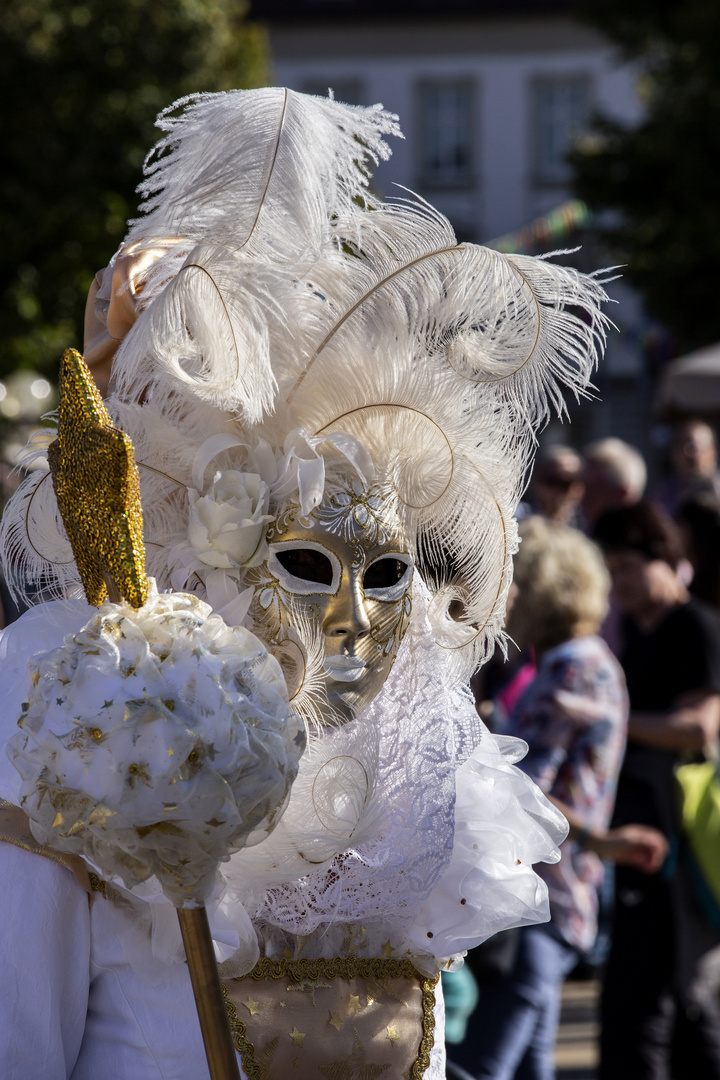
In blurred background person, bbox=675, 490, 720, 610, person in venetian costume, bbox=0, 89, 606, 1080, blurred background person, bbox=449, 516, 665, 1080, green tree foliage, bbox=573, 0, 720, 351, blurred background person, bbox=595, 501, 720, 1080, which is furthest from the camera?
green tree foliage, bbox=573, 0, 720, 351

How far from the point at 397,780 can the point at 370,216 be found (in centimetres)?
70

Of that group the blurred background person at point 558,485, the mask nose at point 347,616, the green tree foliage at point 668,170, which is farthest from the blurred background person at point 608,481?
the green tree foliage at point 668,170

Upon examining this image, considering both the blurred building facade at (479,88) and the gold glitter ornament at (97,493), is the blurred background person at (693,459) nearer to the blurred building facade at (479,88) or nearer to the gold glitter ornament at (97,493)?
the gold glitter ornament at (97,493)

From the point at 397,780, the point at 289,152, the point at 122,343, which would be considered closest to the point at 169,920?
the point at 397,780

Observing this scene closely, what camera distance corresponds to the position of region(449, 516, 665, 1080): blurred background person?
285cm

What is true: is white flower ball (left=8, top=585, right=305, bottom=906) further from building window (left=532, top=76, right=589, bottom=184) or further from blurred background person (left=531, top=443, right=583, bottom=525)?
building window (left=532, top=76, right=589, bottom=184)

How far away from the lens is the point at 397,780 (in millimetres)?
1435

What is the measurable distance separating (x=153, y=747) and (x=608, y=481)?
→ 4.60 meters

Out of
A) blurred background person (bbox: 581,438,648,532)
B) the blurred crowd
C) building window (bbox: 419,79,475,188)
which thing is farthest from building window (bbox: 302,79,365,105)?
the blurred crowd

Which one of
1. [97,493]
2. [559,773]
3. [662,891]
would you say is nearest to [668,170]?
[662,891]

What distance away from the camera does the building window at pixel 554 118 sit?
68.4ft

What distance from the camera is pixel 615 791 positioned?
3.52 meters

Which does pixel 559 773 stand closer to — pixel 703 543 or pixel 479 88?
pixel 703 543

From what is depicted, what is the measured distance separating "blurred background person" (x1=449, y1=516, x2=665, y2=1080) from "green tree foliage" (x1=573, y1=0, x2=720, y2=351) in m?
9.41
